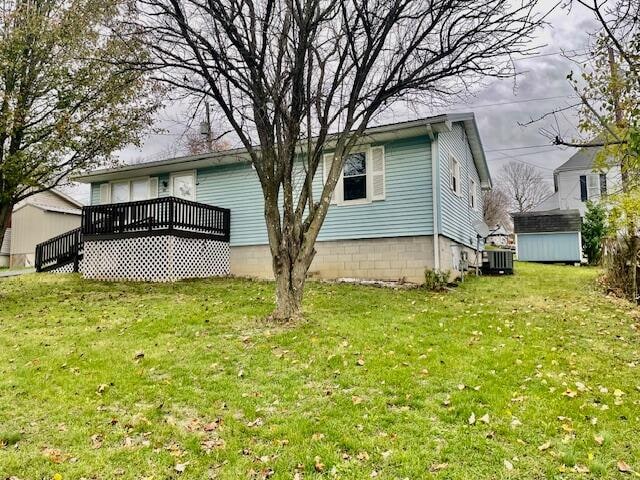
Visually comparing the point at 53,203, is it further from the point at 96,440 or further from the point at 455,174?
the point at 96,440

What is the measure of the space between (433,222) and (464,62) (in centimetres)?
485

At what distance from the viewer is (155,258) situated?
45.1 ft

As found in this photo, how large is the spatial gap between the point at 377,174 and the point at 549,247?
12.8 meters

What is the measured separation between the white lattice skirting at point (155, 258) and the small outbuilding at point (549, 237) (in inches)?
587

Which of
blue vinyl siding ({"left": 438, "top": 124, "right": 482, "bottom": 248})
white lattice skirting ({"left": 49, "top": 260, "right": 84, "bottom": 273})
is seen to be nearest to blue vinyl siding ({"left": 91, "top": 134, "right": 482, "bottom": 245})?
blue vinyl siding ({"left": 438, "top": 124, "right": 482, "bottom": 248})

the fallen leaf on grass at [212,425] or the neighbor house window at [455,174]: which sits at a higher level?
the neighbor house window at [455,174]

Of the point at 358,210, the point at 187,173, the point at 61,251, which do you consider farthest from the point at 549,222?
the point at 61,251

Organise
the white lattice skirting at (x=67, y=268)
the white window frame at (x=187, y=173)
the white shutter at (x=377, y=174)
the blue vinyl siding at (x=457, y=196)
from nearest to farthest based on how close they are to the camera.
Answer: the blue vinyl siding at (x=457, y=196), the white shutter at (x=377, y=174), the white window frame at (x=187, y=173), the white lattice skirting at (x=67, y=268)

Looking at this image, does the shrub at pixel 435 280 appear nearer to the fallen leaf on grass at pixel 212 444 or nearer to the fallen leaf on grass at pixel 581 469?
the fallen leaf on grass at pixel 581 469

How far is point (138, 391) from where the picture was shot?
4.99 metres

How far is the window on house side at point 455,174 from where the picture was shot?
14156 mm

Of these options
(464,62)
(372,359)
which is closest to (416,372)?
(372,359)

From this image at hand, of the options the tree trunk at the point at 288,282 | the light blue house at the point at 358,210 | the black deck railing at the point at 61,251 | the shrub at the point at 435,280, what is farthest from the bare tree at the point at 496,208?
the tree trunk at the point at 288,282

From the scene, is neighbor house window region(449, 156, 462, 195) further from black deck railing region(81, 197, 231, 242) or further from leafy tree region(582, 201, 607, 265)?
leafy tree region(582, 201, 607, 265)
